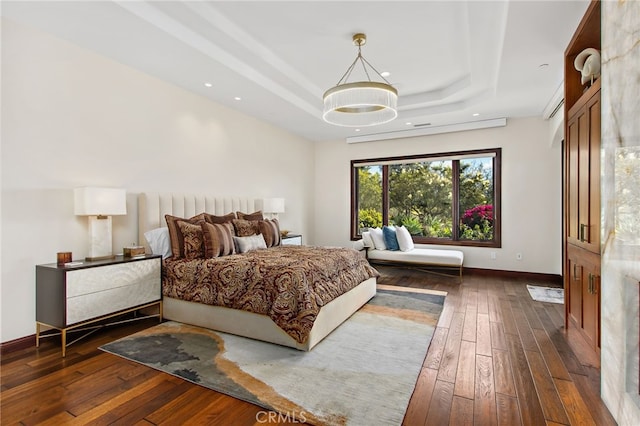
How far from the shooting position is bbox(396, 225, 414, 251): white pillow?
19.6 feet

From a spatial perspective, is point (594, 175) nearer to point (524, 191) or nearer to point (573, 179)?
point (573, 179)

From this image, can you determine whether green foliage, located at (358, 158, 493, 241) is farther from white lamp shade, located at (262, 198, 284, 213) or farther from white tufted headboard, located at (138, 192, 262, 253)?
white tufted headboard, located at (138, 192, 262, 253)

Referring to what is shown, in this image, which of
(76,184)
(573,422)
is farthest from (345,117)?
(573,422)

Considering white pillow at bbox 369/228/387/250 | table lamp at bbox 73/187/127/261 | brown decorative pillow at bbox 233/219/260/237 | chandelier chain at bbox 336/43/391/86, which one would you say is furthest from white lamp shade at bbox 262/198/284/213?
table lamp at bbox 73/187/127/261

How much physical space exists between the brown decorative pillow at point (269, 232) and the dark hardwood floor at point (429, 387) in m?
1.96

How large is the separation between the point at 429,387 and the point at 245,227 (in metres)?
2.94

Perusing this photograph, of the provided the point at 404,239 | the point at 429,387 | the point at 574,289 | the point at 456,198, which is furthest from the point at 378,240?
the point at 429,387

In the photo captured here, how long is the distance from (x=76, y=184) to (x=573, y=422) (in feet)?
14.0

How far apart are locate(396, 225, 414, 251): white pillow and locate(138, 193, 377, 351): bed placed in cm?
191

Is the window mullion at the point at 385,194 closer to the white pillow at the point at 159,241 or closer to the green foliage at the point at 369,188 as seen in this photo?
the green foliage at the point at 369,188

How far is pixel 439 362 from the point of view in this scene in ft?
8.29

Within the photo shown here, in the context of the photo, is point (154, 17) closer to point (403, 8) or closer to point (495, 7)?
point (403, 8)

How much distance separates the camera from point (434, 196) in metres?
6.45

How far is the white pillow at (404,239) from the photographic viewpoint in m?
5.98
